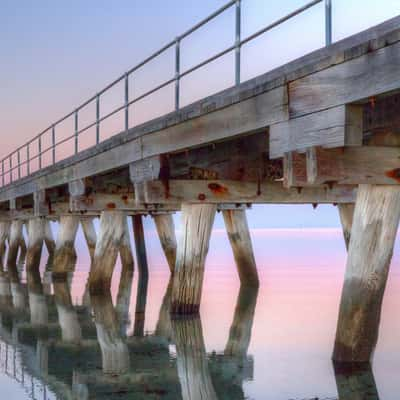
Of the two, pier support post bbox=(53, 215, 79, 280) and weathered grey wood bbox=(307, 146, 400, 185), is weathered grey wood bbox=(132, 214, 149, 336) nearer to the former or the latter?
pier support post bbox=(53, 215, 79, 280)

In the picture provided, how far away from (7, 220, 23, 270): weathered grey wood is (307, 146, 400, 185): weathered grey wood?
19525mm

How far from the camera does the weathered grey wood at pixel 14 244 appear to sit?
2416 cm

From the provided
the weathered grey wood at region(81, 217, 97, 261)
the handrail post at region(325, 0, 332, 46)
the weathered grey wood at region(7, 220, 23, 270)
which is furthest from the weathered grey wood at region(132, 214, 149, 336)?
the weathered grey wood at region(7, 220, 23, 270)

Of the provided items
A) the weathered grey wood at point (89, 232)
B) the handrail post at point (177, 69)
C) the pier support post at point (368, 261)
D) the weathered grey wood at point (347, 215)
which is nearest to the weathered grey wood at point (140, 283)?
the weathered grey wood at point (89, 232)

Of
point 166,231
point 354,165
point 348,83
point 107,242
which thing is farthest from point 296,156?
point 166,231

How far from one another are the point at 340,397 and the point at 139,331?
4575mm

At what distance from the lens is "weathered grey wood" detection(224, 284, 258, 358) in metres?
8.72

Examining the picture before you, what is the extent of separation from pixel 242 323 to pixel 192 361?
313 centimetres

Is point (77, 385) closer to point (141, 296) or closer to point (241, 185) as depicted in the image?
point (241, 185)

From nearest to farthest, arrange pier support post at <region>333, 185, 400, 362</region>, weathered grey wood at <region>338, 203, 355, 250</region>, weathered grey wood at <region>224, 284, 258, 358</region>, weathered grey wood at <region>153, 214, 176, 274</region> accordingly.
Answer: pier support post at <region>333, 185, 400, 362</region>
weathered grey wood at <region>224, 284, 258, 358</region>
weathered grey wood at <region>338, 203, 355, 250</region>
weathered grey wood at <region>153, 214, 176, 274</region>

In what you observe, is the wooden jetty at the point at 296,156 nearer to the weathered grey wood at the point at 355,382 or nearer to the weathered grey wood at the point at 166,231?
the weathered grey wood at the point at 355,382

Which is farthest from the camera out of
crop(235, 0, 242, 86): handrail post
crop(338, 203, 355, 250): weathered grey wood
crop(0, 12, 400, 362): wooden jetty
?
crop(338, 203, 355, 250): weathered grey wood

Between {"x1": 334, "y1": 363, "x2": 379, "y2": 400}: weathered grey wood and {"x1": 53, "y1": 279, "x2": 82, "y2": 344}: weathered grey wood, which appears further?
{"x1": 53, "y1": 279, "x2": 82, "y2": 344}: weathered grey wood

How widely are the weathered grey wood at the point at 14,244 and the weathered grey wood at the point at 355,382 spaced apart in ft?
61.6
